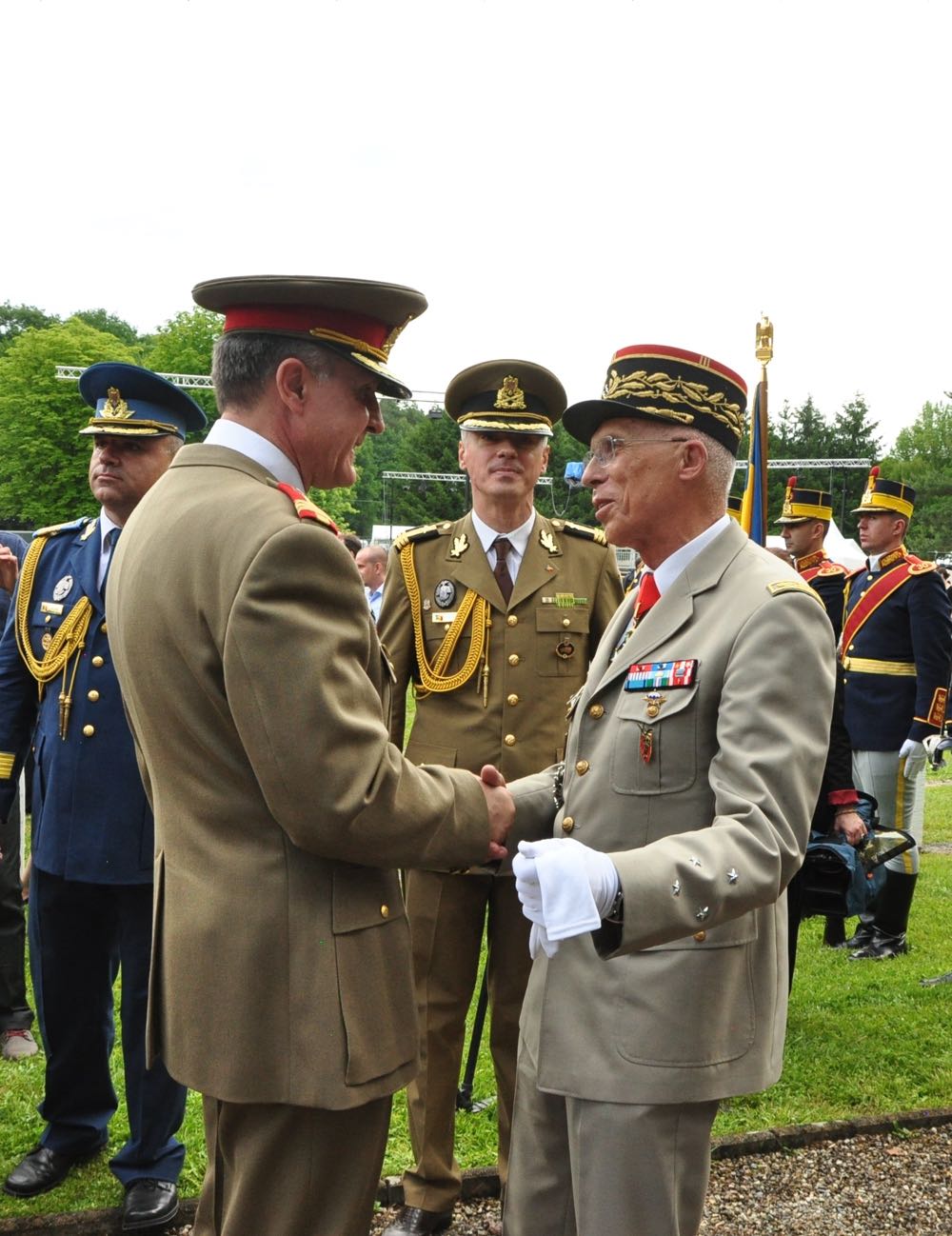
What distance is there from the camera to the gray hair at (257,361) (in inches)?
92.0

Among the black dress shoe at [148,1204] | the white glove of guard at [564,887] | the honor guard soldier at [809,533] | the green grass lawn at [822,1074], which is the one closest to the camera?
the white glove of guard at [564,887]

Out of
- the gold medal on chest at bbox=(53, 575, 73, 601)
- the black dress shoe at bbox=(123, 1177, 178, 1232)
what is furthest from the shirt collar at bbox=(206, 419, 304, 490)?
the black dress shoe at bbox=(123, 1177, 178, 1232)

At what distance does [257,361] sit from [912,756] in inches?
243

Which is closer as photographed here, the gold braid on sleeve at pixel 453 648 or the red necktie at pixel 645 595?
the red necktie at pixel 645 595

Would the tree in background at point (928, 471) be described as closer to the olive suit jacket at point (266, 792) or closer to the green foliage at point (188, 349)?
the green foliage at point (188, 349)

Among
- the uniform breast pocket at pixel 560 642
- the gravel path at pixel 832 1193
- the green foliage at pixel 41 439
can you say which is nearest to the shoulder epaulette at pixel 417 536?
the uniform breast pocket at pixel 560 642

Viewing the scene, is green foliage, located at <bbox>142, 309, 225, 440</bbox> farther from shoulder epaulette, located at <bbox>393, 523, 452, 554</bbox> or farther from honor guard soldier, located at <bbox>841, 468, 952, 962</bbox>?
shoulder epaulette, located at <bbox>393, 523, 452, 554</bbox>

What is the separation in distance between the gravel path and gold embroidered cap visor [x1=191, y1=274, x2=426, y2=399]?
112 inches

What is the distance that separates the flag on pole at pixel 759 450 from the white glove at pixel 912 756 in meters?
2.94

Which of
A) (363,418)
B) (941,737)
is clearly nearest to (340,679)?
(363,418)

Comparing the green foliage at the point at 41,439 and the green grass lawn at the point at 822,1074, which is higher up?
the green foliage at the point at 41,439

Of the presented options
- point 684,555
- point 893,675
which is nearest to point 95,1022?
point 684,555

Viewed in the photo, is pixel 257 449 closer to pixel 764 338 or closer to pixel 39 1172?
pixel 764 338

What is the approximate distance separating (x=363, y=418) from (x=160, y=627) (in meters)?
0.62
